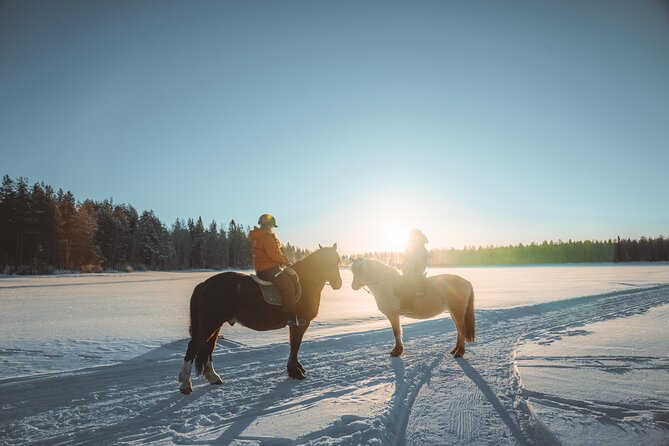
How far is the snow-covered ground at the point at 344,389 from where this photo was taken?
3.69 m

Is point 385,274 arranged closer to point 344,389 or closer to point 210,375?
point 344,389

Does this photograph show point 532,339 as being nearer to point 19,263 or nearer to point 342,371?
point 342,371

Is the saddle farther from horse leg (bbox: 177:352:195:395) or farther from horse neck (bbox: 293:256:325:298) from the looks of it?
horse leg (bbox: 177:352:195:395)

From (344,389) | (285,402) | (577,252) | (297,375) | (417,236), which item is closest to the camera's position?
(285,402)

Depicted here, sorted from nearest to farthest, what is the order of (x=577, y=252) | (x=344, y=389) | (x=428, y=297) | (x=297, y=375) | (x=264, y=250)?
(x=344, y=389)
(x=297, y=375)
(x=264, y=250)
(x=428, y=297)
(x=577, y=252)

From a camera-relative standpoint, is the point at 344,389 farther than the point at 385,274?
No

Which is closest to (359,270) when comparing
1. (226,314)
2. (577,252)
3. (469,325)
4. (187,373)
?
(469,325)

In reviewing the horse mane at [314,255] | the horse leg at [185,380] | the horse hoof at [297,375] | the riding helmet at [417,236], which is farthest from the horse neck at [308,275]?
the riding helmet at [417,236]

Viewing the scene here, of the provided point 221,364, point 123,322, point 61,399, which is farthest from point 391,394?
point 123,322

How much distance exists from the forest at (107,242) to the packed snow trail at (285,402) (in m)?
3.20

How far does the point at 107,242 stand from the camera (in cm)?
5656

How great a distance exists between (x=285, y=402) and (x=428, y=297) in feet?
13.8

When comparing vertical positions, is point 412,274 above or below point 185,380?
above

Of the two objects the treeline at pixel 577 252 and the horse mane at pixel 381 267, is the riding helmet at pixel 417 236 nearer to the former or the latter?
the horse mane at pixel 381 267
